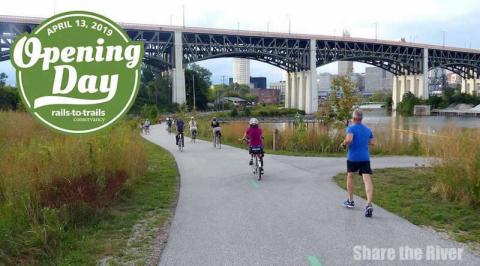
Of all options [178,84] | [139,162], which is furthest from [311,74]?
[139,162]

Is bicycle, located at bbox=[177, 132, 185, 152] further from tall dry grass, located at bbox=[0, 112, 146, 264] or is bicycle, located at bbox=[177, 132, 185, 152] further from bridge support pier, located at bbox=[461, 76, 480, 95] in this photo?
bridge support pier, located at bbox=[461, 76, 480, 95]

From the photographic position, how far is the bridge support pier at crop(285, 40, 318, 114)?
300 feet

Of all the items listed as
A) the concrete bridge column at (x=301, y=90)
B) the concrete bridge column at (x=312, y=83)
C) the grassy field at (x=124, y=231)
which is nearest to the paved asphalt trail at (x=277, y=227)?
the grassy field at (x=124, y=231)

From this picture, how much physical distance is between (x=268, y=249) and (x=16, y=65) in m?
4.74

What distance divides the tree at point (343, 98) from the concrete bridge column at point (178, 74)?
56.6m

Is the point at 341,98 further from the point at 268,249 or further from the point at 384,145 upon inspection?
the point at 268,249

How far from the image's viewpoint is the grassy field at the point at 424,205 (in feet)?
21.2

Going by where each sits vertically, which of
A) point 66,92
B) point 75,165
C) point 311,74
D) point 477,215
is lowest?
point 477,215

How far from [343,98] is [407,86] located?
330 feet

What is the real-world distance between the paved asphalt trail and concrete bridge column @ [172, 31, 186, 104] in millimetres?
68641

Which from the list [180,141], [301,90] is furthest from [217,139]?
[301,90]

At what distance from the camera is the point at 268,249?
217 inches

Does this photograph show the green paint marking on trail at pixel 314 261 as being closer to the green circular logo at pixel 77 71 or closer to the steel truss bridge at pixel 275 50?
the green circular logo at pixel 77 71

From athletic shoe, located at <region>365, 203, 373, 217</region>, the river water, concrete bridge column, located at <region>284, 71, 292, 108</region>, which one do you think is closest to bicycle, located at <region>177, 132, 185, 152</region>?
the river water
